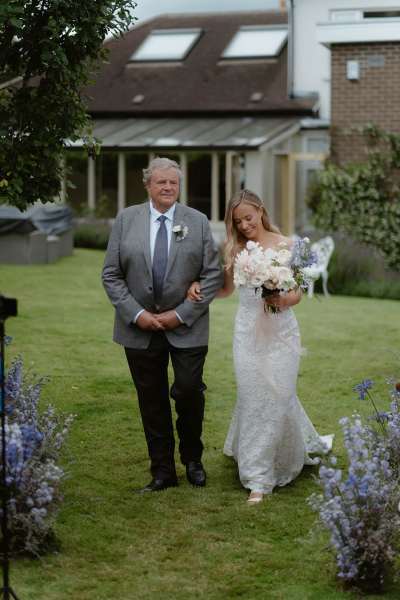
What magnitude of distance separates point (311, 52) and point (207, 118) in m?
3.47

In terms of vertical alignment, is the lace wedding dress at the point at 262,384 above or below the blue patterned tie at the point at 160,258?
below

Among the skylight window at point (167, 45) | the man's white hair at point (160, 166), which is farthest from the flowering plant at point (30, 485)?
the skylight window at point (167, 45)

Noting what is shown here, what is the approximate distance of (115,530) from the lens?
5.79 metres

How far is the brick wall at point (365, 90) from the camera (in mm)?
20016

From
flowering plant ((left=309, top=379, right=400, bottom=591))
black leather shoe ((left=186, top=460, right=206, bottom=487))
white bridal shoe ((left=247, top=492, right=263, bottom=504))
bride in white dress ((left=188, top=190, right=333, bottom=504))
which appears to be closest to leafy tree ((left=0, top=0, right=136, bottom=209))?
bride in white dress ((left=188, top=190, right=333, bottom=504))

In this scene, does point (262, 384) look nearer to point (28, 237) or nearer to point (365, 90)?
point (28, 237)

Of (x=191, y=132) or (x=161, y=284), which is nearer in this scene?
(x=161, y=284)

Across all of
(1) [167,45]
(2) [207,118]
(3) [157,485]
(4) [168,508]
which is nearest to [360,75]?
(2) [207,118]

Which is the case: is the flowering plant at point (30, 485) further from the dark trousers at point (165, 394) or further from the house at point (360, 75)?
the house at point (360, 75)

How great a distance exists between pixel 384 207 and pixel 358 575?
15352 millimetres

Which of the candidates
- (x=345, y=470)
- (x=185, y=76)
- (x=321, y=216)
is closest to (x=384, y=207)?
(x=321, y=216)

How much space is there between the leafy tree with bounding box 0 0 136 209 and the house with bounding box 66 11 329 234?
51.6 feet

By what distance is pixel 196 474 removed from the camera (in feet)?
21.9

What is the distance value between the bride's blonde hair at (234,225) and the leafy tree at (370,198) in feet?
43.3
